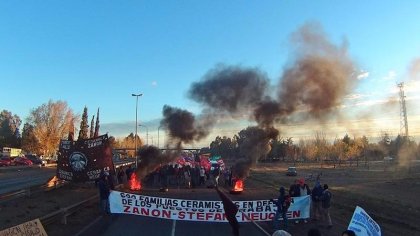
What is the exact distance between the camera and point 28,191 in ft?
81.5

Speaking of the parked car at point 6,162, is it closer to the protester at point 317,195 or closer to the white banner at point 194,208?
the white banner at point 194,208

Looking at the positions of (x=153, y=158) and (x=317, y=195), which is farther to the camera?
(x=153, y=158)

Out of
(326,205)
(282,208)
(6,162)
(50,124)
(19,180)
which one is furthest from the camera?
(50,124)

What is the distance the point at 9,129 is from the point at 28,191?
129611 millimetres

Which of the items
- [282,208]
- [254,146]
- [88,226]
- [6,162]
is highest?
[254,146]

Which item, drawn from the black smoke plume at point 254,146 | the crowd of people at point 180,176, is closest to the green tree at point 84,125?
the crowd of people at point 180,176

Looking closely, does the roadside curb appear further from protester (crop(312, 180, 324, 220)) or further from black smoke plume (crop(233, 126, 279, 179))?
black smoke plume (crop(233, 126, 279, 179))

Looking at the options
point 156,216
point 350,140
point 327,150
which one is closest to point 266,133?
point 156,216

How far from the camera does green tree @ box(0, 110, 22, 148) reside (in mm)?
125706

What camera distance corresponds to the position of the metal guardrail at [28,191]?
22.5 m

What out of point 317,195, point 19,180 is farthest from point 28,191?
point 19,180

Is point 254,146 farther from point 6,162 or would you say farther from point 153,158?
point 6,162

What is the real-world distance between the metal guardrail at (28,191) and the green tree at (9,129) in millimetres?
102082

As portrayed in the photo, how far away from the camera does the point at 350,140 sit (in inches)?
6437
